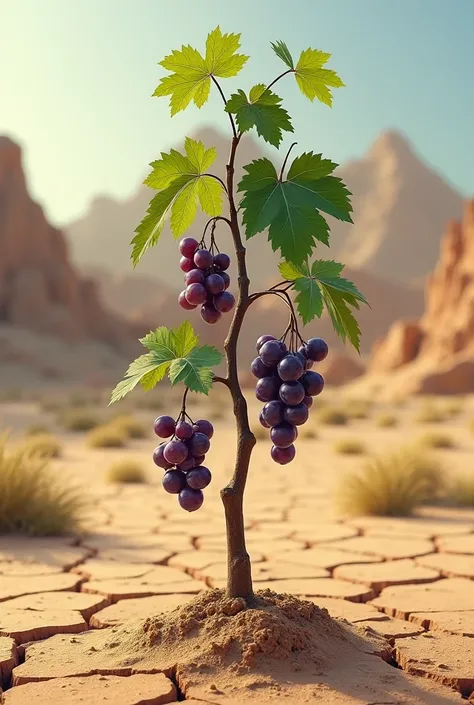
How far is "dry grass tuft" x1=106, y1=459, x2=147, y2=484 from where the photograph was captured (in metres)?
8.15

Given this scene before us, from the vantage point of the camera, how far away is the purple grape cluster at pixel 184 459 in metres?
2.31

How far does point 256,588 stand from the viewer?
402 centimetres

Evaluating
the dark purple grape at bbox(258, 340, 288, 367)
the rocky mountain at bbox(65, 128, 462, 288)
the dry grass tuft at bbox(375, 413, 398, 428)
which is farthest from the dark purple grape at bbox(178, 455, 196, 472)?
the rocky mountain at bbox(65, 128, 462, 288)

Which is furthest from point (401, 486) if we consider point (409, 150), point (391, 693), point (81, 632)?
point (409, 150)

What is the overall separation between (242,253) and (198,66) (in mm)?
573

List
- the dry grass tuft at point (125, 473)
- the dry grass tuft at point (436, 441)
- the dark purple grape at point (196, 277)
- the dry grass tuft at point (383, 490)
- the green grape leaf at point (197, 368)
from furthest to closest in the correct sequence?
the dry grass tuft at point (436, 441) < the dry grass tuft at point (125, 473) < the dry grass tuft at point (383, 490) < the dark purple grape at point (196, 277) < the green grape leaf at point (197, 368)

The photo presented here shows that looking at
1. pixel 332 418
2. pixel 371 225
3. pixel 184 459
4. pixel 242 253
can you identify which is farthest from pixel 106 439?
pixel 371 225

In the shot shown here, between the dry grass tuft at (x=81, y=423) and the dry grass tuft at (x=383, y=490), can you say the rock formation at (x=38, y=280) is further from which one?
the dry grass tuft at (x=383, y=490)

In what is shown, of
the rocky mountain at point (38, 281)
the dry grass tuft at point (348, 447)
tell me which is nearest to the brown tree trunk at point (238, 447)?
the dry grass tuft at point (348, 447)

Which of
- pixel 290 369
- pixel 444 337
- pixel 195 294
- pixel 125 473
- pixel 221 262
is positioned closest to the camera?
pixel 290 369

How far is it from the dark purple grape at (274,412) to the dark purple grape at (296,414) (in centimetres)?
2

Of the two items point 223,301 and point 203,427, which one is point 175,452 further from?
point 223,301

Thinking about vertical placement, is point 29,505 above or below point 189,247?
below

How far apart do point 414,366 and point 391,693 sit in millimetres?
26822
